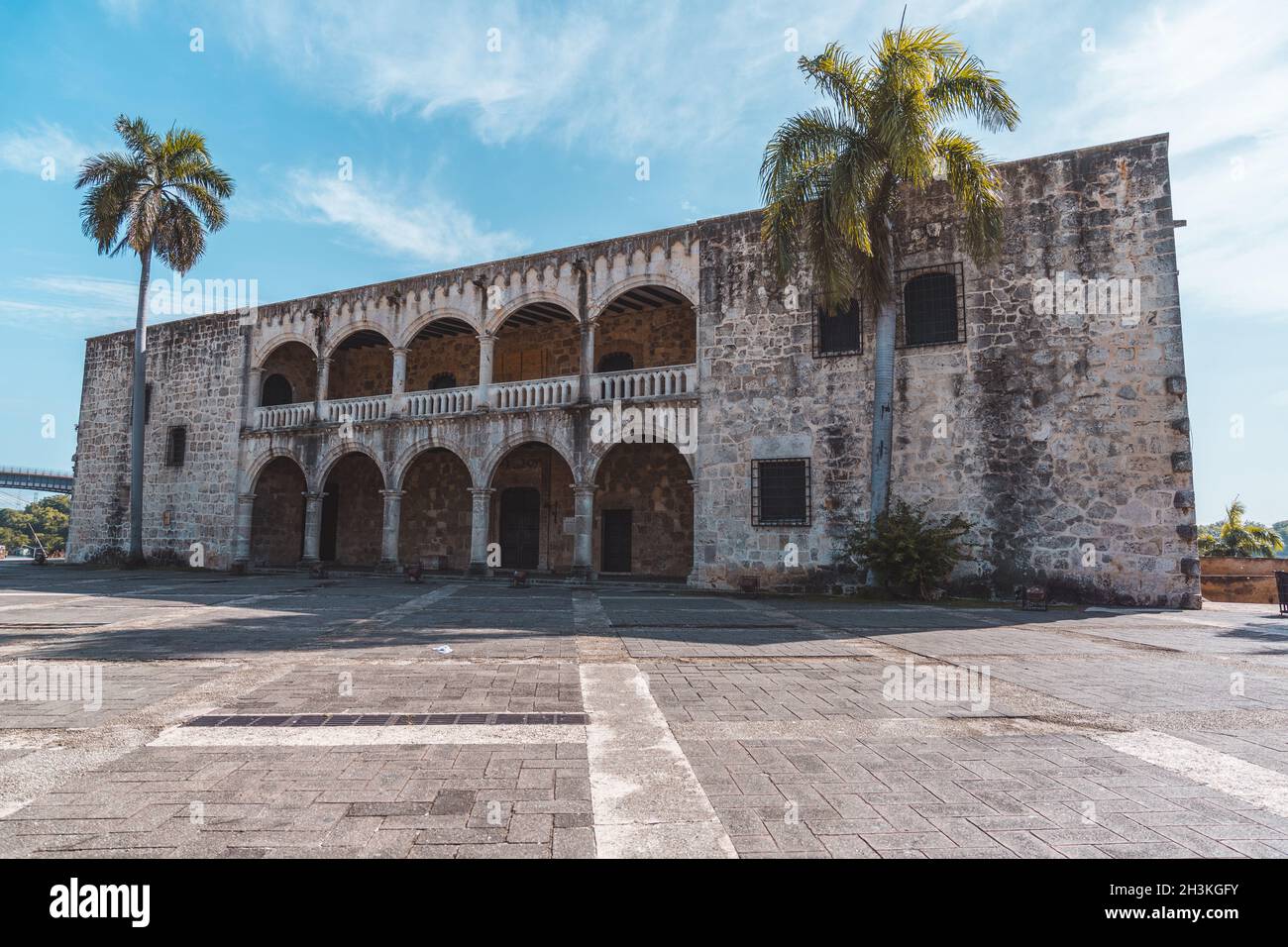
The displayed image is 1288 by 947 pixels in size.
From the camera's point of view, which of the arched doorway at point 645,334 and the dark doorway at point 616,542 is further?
the dark doorway at point 616,542

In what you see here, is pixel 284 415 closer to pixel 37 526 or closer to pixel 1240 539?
pixel 1240 539

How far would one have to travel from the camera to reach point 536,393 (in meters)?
18.0

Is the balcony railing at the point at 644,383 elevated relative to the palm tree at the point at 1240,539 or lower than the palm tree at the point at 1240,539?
elevated

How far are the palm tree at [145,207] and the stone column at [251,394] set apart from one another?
357 centimetres

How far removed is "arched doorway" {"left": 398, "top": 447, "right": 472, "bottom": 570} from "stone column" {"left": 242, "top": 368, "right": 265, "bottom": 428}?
5.26m

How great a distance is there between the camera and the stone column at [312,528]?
20.5 m

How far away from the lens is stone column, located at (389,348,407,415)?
19.9 meters

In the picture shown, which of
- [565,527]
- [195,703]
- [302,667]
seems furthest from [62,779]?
[565,527]

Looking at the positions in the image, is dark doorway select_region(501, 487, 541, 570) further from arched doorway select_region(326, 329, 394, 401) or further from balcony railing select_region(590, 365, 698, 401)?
Answer: arched doorway select_region(326, 329, 394, 401)

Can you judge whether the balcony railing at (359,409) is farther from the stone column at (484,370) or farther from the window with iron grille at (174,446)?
the window with iron grille at (174,446)

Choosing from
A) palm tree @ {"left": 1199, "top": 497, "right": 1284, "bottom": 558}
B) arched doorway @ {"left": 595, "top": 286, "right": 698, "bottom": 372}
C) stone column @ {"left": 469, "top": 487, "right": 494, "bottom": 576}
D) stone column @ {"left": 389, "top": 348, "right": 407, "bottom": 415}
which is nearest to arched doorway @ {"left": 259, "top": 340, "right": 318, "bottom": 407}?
stone column @ {"left": 389, "top": 348, "right": 407, "bottom": 415}

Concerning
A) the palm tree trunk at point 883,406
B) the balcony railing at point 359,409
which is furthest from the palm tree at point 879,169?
the balcony railing at point 359,409

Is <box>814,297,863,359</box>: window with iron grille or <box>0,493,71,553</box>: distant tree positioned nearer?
<box>814,297,863,359</box>: window with iron grille

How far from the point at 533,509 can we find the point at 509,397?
4286 mm
